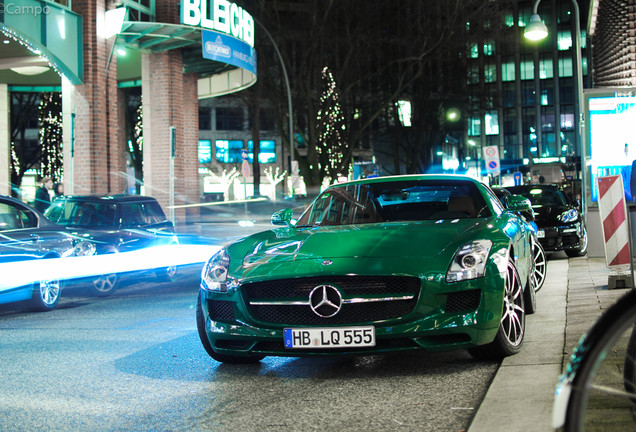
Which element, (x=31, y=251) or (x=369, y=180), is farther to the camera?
(x=31, y=251)

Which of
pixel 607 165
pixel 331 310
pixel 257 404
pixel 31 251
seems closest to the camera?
pixel 257 404

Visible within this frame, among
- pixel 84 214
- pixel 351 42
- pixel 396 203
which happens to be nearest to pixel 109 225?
pixel 84 214

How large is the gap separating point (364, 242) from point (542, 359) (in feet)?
4.78

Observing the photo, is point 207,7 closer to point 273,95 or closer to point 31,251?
point 31,251

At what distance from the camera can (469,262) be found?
5484 millimetres

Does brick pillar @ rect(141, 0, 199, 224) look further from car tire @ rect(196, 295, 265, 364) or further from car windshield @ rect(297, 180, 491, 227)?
car tire @ rect(196, 295, 265, 364)

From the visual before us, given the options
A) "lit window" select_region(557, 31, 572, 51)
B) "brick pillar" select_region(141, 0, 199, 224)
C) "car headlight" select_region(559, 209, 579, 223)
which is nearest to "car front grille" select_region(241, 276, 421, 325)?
"car headlight" select_region(559, 209, 579, 223)

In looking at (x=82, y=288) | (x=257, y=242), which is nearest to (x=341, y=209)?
(x=257, y=242)

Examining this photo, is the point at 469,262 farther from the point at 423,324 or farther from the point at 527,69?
the point at 527,69

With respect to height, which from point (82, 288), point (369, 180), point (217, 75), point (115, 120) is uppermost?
point (217, 75)

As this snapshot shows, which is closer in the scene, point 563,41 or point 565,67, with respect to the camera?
point 565,67

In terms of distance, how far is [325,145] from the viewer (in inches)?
1517

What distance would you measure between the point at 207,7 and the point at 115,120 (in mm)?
3865

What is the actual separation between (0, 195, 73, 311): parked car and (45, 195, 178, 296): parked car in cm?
135
